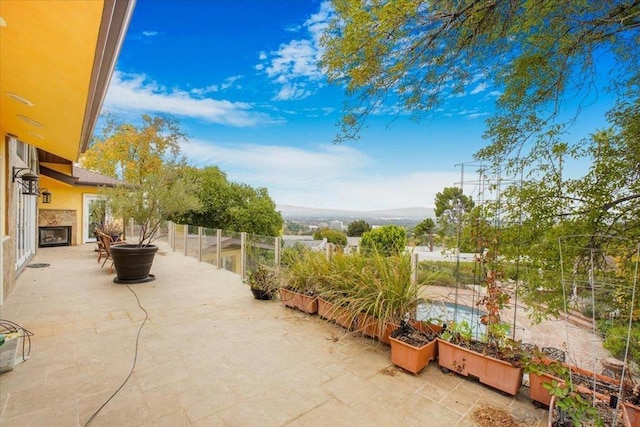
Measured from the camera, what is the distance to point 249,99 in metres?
17.1

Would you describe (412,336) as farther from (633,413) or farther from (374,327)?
(633,413)

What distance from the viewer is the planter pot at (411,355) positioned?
9.80 feet

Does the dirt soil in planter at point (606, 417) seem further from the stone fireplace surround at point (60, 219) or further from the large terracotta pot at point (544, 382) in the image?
the stone fireplace surround at point (60, 219)

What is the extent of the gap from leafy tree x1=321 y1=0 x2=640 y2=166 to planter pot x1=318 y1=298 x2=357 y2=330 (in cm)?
219

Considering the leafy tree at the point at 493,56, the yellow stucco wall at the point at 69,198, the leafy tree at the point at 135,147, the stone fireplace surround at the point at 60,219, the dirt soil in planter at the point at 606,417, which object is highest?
the leafy tree at the point at 135,147

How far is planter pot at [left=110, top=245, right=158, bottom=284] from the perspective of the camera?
249 inches

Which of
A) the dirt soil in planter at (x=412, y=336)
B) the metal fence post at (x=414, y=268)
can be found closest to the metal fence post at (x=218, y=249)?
the metal fence post at (x=414, y=268)

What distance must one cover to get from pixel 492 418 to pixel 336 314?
2.08m

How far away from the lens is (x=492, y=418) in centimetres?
239

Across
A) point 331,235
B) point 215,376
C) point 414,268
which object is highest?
point 414,268

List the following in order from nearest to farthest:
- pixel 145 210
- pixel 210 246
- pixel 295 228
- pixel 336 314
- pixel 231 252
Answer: pixel 336 314
pixel 145 210
pixel 231 252
pixel 210 246
pixel 295 228

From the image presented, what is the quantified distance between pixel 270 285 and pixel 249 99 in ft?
46.9

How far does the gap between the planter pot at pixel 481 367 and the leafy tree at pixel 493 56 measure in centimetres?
216

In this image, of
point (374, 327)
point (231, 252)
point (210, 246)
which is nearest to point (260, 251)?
point (231, 252)
